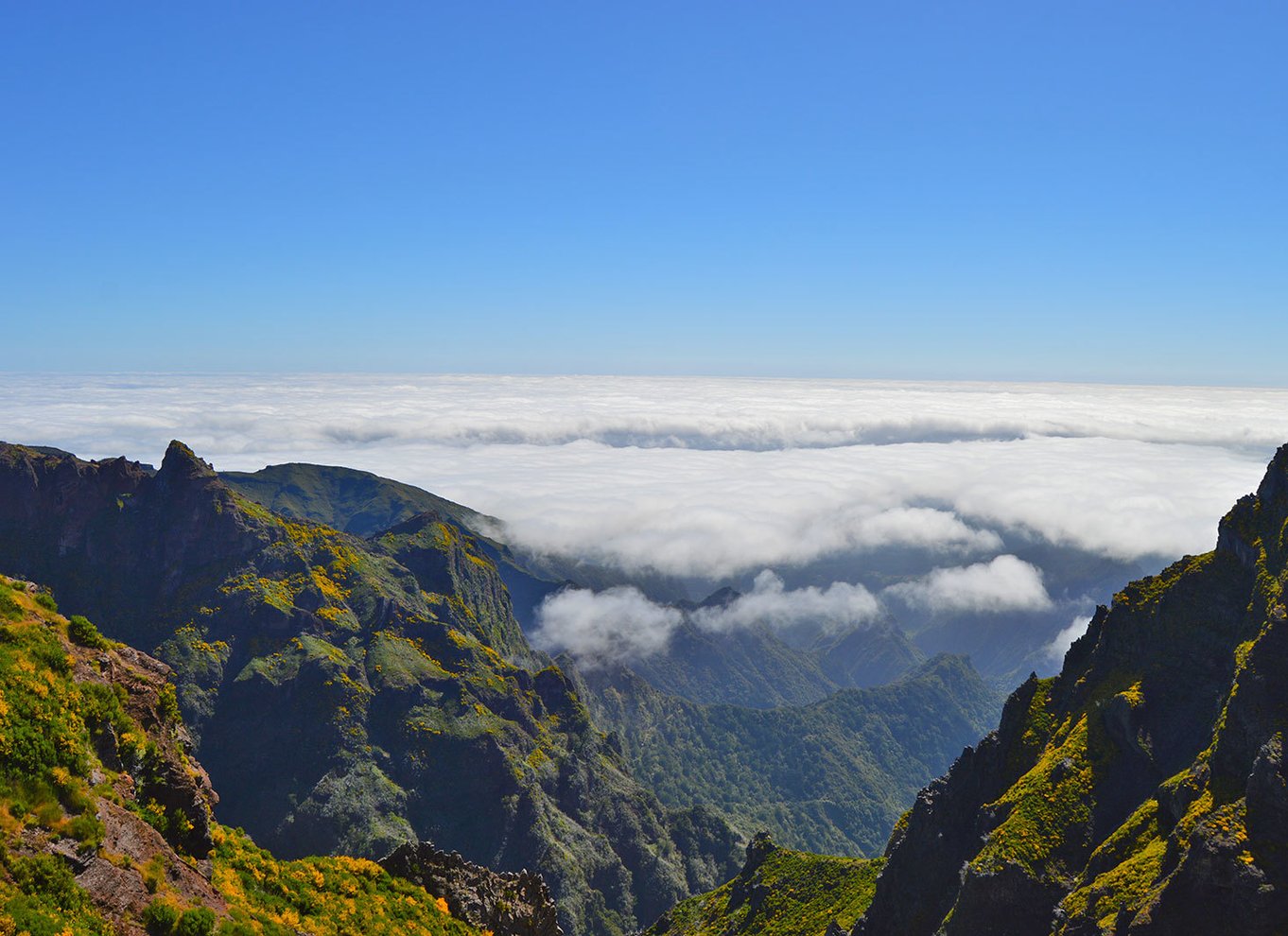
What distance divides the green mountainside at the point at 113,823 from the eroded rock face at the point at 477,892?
8.80 meters

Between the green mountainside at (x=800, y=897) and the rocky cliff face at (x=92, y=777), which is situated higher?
the rocky cliff face at (x=92, y=777)

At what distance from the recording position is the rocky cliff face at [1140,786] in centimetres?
7762

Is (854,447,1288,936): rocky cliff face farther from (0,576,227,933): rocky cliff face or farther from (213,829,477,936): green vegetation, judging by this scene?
(0,576,227,933): rocky cliff face

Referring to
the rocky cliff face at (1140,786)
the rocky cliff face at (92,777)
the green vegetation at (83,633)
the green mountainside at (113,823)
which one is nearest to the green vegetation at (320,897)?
the green mountainside at (113,823)

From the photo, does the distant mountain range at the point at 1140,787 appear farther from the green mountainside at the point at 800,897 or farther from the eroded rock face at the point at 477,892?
the eroded rock face at the point at 477,892

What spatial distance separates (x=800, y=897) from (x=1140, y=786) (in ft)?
319

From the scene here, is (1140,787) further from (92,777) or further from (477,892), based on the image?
(92,777)

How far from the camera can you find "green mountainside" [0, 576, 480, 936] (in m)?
29.8

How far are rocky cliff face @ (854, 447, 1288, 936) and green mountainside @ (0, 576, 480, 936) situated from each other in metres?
75.6

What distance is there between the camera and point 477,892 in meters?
65.9

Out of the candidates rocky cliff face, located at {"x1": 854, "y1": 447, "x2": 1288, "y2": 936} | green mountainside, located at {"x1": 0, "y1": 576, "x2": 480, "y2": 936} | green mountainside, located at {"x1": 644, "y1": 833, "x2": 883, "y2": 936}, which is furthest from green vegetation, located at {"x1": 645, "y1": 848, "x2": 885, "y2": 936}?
green mountainside, located at {"x1": 0, "y1": 576, "x2": 480, "y2": 936}

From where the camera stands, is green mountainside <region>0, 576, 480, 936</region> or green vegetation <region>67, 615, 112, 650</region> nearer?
green mountainside <region>0, 576, 480, 936</region>

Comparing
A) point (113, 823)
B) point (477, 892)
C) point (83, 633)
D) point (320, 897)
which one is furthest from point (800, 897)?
point (113, 823)

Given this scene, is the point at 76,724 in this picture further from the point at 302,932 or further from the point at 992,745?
the point at 992,745
